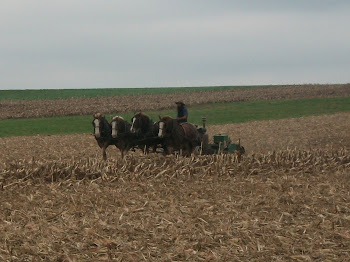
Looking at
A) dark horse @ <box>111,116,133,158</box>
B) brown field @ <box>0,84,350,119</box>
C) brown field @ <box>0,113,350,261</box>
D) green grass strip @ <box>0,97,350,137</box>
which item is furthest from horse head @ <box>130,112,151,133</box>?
brown field @ <box>0,84,350,119</box>

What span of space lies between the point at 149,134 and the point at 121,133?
3.18 ft

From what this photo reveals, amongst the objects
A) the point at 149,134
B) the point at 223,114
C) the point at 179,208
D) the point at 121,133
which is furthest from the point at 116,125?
the point at 223,114

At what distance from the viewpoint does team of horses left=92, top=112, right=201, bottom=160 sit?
19688mm

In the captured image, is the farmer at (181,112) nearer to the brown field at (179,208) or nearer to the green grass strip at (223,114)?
the brown field at (179,208)

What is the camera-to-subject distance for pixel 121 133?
20344mm

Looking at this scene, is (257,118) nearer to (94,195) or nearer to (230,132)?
(230,132)

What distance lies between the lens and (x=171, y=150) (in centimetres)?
1994

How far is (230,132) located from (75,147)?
10214 millimetres

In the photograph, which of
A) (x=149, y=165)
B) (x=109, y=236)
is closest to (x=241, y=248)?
(x=109, y=236)

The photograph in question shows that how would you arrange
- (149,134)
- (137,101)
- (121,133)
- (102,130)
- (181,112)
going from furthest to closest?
(137,101)
(181,112)
(102,130)
(121,133)
(149,134)

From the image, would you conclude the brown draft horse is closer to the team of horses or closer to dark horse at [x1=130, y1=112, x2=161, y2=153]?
the team of horses

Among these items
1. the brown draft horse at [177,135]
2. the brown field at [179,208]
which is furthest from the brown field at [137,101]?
the brown field at [179,208]

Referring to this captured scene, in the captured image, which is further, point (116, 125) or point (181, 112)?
point (181, 112)

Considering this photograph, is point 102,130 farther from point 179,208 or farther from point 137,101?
point 137,101
